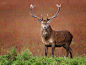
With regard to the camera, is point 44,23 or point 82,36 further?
point 82,36

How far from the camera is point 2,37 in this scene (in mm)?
Result: 8430

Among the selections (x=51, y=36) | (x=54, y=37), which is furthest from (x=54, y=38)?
(x=51, y=36)

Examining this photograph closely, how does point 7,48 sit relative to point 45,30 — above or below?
below

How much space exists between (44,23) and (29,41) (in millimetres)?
2672

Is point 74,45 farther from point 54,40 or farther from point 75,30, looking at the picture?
point 54,40

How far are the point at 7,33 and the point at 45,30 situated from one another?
366 cm

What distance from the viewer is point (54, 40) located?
227 inches

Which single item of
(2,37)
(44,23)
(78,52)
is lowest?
(78,52)

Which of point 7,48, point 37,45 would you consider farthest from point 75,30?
point 7,48

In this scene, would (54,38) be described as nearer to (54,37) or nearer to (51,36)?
(54,37)

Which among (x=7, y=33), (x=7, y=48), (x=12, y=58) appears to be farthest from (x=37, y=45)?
(x=12, y=58)

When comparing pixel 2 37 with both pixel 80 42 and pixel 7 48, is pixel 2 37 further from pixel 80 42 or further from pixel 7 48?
pixel 80 42

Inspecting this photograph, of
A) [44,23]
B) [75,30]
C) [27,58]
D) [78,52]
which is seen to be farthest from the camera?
[75,30]

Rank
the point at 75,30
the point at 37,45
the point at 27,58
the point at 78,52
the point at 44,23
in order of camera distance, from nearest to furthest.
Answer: the point at 27,58 < the point at 44,23 < the point at 78,52 < the point at 37,45 < the point at 75,30
